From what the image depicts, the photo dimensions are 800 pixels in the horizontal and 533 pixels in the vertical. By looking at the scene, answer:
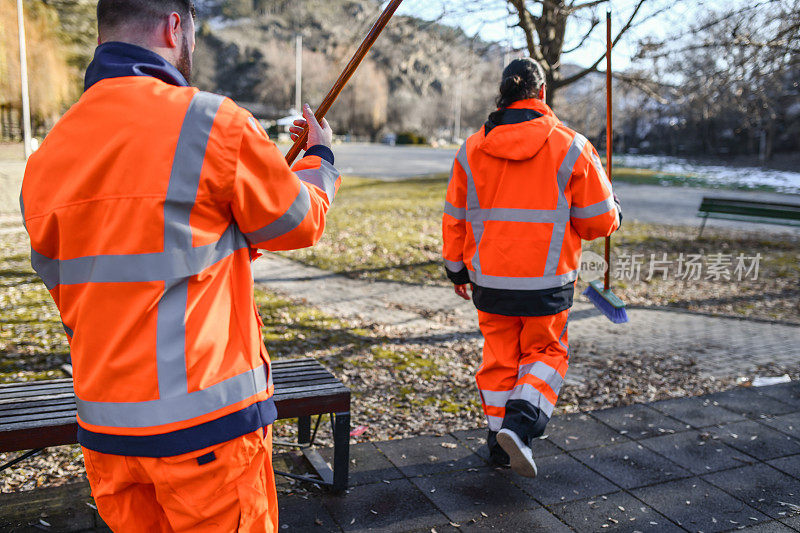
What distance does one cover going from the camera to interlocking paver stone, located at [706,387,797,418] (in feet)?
16.0

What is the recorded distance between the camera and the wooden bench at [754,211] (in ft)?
41.4

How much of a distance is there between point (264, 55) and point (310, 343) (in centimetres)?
9635

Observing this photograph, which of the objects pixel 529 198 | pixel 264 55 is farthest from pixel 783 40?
pixel 264 55

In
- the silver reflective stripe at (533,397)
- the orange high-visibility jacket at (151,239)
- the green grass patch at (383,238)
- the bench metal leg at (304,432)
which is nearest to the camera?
the orange high-visibility jacket at (151,239)

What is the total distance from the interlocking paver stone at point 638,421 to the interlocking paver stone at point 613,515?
2.96 feet

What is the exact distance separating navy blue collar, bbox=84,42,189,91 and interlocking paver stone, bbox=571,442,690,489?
3172 mm

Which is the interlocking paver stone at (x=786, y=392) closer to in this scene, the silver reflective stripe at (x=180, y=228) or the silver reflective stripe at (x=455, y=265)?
the silver reflective stripe at (x=455, y=265)

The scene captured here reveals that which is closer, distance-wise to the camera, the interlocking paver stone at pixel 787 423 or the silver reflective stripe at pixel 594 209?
the silver reflective stripe at pixel 594 209

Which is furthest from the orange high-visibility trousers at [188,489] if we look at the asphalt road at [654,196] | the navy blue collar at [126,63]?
the asphalt road at [654,196]

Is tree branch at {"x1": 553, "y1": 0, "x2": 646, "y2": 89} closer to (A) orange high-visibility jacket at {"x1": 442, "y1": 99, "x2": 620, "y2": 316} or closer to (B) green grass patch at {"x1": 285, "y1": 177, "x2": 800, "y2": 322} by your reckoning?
(B) green grass patch at {"x1": 285, "y1": 177, "x2": 800, "y2": 322}

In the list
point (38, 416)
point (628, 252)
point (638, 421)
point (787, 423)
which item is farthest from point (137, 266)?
point (628, 252)

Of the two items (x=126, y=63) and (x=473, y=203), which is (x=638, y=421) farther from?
(x=126, y=63)

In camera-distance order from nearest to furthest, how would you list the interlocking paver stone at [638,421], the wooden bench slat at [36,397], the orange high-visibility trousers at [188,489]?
the orange high-visibility trousers at [188,489], the wooden bench slat at [36,397], the interlocking paver stone at [638,421]

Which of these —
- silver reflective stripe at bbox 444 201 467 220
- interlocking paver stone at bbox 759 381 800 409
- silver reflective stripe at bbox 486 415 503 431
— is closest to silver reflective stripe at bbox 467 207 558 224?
silver reflective stripe at bbox 444 201 467 220
